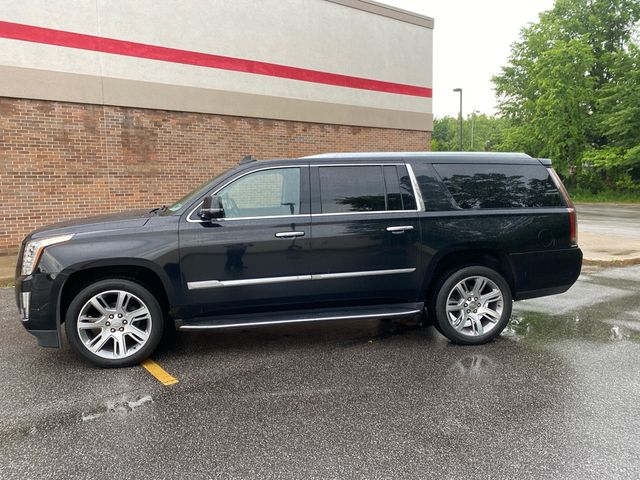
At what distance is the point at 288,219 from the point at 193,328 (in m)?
1.31

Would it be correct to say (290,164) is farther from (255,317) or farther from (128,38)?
(128,38)

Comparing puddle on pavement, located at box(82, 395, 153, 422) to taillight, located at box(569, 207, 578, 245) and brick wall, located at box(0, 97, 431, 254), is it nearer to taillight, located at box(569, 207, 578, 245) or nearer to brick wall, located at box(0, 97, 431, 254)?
taillight, located at box(569, 207, 578, 245)

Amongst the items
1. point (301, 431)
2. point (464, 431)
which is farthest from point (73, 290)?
point (464, 431)

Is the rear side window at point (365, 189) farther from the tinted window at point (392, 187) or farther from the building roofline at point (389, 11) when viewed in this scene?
the building roofline at point (389, 11)

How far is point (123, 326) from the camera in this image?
4270 millimetres

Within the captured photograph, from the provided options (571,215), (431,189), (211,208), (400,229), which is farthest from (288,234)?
(571,215)

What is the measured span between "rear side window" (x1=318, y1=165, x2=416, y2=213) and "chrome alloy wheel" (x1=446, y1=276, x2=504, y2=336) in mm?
1019

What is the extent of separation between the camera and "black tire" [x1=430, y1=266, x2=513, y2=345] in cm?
480

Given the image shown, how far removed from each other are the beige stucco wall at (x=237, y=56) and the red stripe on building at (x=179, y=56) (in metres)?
0.11

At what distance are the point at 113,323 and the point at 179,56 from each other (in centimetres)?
853

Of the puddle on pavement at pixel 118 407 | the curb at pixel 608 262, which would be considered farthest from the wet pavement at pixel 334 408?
the curb at pixel 608 262

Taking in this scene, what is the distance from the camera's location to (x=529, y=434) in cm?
311

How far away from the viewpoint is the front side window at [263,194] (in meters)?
4.48

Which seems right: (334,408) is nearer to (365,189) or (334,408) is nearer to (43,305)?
(365,189)
